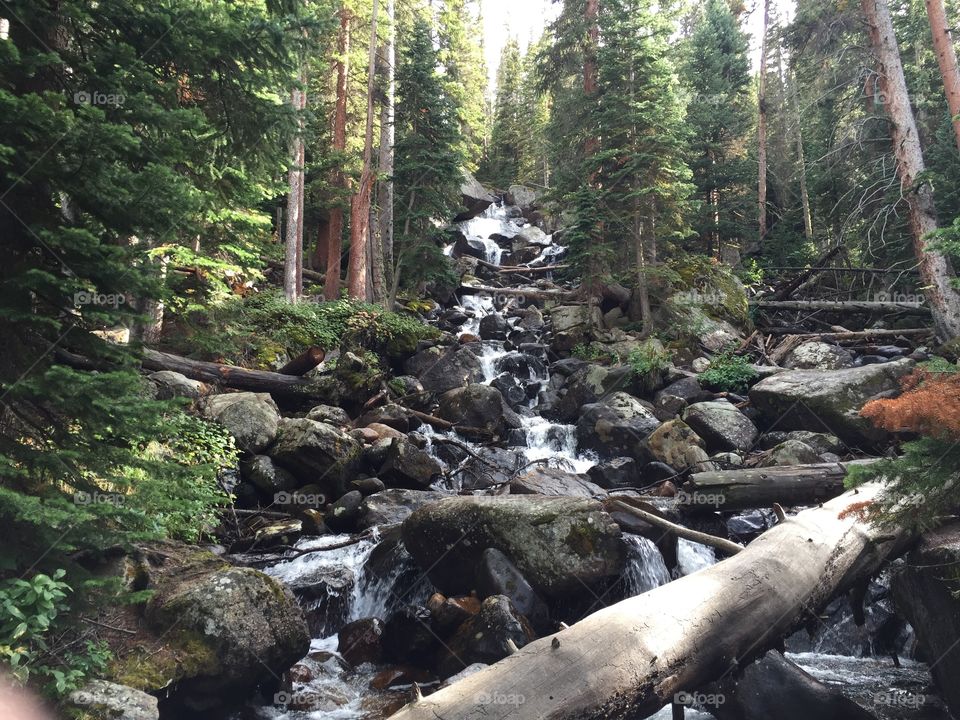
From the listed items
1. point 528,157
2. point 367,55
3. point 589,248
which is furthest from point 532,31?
point 589,248

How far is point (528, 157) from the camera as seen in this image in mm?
45188

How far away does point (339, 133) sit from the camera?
69.5 feet

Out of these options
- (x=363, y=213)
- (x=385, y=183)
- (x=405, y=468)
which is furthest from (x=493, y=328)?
(x=405, y=468)

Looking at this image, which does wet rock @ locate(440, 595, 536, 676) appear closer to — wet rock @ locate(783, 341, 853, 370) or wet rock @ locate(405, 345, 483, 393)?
wet rock @ locate(405, 345, 483, 393)

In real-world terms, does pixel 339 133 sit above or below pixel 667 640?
above

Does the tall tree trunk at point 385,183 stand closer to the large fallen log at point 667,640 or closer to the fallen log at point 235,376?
the fallen log at point 235,376

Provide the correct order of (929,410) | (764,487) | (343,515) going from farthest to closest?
(343,515) < (764,487) < (929,410)

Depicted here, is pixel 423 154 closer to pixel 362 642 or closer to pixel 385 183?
pixel 385 183

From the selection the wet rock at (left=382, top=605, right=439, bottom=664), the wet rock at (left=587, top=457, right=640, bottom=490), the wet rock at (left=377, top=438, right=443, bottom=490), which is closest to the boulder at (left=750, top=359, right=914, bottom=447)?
the wet rock at (left=587, top=457, right=640, bottom=490)

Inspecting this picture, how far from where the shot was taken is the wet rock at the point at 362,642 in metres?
7.01

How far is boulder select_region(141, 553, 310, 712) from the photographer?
519 centimetres

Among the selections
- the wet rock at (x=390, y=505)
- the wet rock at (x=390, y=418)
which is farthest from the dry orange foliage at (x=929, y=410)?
the wet rock at (x=390, y=418)

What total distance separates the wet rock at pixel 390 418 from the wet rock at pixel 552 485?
4124 millimetres

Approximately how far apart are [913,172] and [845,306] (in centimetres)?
597
